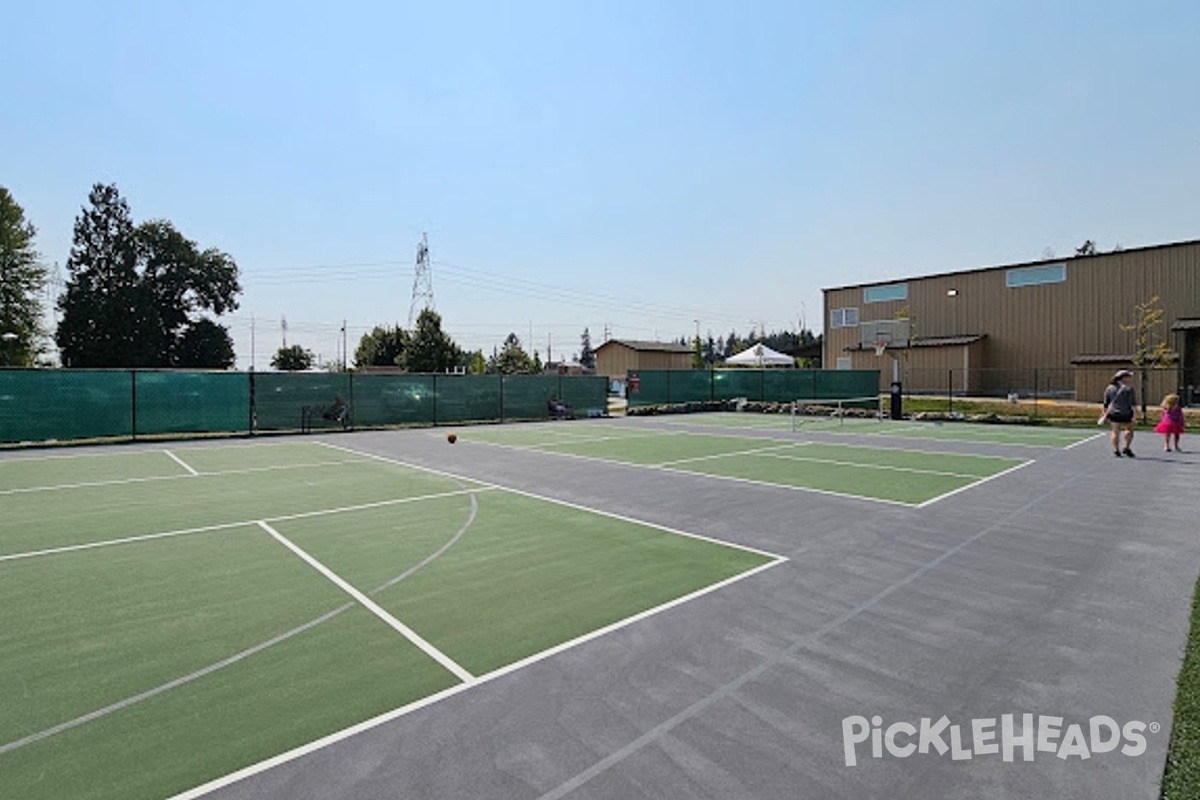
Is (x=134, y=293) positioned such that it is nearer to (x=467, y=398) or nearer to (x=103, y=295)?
(x=103, y=295)

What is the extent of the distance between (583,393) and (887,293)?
28.4m

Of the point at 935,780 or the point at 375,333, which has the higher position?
the point at 375,333

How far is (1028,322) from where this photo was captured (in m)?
39.3

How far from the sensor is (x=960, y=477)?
11.7 meters

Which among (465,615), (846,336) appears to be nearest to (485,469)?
(465,615)

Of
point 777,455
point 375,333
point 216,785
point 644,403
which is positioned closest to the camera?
point 216,785

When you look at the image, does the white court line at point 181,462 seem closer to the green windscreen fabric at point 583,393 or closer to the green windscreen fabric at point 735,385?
the green windscreen fabric at point 583,393

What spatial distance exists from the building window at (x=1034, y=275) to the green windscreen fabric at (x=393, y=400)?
37.8 m

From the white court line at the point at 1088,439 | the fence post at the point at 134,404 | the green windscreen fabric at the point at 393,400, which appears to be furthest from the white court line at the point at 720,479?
the white court line at the point at 1088,439

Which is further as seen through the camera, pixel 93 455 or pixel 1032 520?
pixel 93 455

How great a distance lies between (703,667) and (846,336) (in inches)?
1930

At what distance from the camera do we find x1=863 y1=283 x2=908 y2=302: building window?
45.5 m

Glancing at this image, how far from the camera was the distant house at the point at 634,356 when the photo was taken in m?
75.0

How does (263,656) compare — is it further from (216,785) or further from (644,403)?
(644,403)
